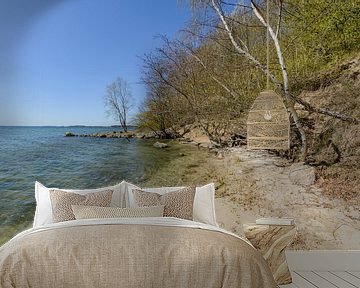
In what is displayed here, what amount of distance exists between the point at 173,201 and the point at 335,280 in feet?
5.21

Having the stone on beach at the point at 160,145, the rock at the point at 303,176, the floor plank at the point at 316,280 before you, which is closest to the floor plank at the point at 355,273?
the floor plank at the point at 316,280

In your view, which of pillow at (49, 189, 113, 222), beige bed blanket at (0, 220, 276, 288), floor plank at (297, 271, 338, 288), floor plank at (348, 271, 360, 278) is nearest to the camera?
beige bed blanket at (0, 220, 276, 288)

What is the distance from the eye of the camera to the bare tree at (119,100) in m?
4.36

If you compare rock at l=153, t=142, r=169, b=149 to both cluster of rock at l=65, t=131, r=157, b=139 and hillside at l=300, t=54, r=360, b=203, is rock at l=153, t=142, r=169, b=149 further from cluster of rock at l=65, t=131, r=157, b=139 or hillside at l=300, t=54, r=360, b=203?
hillside at l=300, t=54, r=360, b=203

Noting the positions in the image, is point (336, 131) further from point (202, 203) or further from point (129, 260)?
point (129, 260)

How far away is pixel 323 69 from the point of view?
4141 mm

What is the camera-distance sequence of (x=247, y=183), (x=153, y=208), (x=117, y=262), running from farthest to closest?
(x=247, y=183)
(x=153, y=208)
(x=117, y=262)

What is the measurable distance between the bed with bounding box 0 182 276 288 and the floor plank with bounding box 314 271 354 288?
127 centimetres

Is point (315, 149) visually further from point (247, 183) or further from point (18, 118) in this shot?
point (18, 118)

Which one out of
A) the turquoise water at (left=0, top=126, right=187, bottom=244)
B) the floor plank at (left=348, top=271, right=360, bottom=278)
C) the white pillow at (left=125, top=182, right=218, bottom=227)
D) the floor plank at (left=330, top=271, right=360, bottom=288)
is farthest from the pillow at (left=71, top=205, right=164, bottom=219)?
the floor plank at (left=348, top=271, right=360, bottom=278)

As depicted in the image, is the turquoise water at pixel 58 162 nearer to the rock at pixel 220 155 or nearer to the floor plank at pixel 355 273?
the rock at pixel 220 155

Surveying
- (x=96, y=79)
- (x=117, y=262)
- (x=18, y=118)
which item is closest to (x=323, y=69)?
(x=96, y=79)

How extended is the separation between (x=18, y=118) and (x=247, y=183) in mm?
2401

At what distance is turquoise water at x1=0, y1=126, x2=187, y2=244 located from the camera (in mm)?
3949
